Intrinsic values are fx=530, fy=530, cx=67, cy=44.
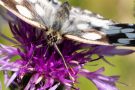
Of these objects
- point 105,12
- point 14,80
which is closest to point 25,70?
point 14,80

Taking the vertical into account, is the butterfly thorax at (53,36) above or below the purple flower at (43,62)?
above

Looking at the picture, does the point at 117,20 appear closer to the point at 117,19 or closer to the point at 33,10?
the point at 117,19

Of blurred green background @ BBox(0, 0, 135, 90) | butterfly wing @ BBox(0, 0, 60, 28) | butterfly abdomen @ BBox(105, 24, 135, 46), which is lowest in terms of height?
blurred green background @ BBox(0, 0, 135, 90)

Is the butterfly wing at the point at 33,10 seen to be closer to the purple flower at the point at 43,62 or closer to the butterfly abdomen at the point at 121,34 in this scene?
the purple flower at the point at 43,62

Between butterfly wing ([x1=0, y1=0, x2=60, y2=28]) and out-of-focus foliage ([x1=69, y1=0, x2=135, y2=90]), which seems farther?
out-of-focus foliage ([x1=69, y1=0, x2=135, y2=90])

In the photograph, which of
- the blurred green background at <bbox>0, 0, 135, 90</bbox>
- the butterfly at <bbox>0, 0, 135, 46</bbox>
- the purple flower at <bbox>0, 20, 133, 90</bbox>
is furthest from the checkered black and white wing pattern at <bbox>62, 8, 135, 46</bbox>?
the blurred green background at <bbox>0, 0, 135, 90</bbox>

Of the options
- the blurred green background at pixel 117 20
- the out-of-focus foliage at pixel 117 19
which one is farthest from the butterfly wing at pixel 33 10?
the out-of-focus foliage at pixel 117 19

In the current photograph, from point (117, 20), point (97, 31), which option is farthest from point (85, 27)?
point (117, 20)

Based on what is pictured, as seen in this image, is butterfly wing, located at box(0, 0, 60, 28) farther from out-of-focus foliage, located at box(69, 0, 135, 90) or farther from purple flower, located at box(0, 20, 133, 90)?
out-of-focus foliage, located at box(69, 0, 135, 90)
